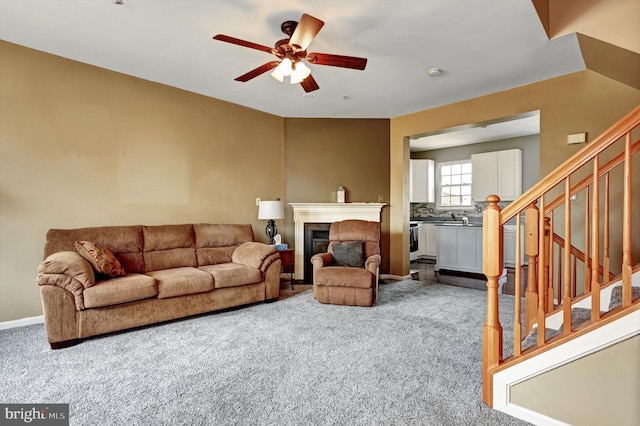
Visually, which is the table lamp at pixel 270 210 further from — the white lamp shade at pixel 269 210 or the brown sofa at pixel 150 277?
the brown sofa at pixel 150 277

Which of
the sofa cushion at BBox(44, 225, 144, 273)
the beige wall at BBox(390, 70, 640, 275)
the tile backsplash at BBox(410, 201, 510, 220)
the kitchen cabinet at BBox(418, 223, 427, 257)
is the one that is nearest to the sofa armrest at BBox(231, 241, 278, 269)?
the sofa cushion at BBox(44, 225, 144, 273)

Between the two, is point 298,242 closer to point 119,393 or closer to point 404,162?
point 404,162

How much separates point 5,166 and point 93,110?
39.1 inches

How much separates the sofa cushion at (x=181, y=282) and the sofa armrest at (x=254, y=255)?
585 millimetres

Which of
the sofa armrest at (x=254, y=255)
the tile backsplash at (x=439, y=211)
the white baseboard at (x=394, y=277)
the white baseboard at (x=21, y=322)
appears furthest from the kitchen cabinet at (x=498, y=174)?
the white baseboard at (x=21, y=322)

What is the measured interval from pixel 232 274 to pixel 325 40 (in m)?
2.55

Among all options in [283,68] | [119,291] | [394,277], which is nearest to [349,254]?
[394,277]

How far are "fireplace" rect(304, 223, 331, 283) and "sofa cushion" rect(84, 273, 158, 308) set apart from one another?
2.60 meters

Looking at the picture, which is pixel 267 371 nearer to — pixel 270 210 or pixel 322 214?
pixel 270 210

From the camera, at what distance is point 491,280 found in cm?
187

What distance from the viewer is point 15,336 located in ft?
9.86

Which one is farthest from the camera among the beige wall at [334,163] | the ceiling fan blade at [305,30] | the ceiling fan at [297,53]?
the beige wall at [334,163]

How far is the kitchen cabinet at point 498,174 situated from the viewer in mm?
6863

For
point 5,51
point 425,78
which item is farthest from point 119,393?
point 425,78
